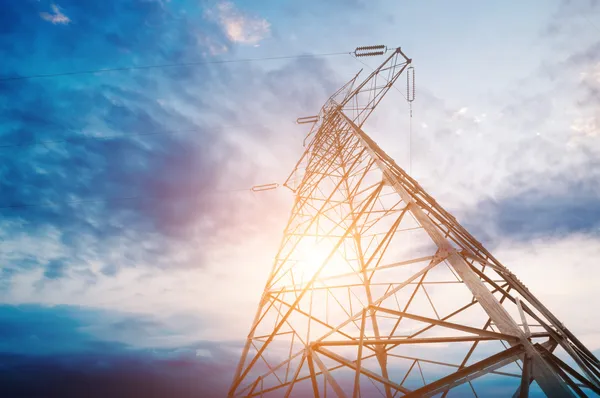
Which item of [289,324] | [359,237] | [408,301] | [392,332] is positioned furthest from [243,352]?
[359,237]

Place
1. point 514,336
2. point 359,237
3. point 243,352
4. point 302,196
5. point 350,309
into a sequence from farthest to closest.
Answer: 1. point 302,196
2. point 359,237
3. point 350,309
4. point 243,352
5. point 514,336

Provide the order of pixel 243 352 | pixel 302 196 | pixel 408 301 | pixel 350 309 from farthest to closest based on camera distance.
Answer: pixel 302 196, pixel 350 309, pixel 243 352, pixel 408 301

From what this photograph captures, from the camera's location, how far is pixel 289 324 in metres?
7.08

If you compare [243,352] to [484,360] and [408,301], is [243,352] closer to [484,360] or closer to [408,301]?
[408,301]

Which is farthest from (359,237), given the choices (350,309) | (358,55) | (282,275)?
(358,55)

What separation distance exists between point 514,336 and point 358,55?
36.3ft

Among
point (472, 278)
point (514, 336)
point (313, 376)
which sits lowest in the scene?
point (313, 376)

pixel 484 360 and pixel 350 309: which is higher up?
pixel 350 309

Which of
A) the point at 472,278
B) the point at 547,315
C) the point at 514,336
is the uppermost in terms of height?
the point at 472,278

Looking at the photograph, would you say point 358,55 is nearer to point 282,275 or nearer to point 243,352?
point 282,275

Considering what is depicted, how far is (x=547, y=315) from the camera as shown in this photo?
520 cm

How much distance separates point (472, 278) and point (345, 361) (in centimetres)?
268

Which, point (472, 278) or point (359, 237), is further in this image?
point (359, 237)

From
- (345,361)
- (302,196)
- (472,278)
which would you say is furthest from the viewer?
(302,196)
